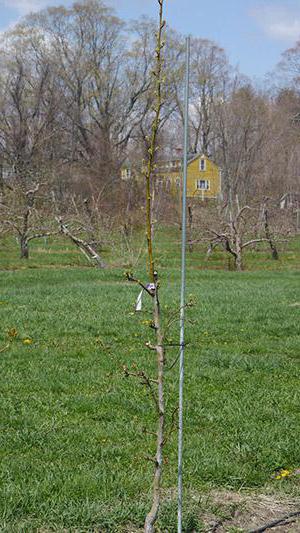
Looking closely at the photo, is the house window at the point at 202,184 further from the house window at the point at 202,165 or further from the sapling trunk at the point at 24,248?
the sapling trunk at the point at 24,248

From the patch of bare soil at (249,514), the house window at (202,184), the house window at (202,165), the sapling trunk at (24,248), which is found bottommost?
the patch of bare soil at (249,514)

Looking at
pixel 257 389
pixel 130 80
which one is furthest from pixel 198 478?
pixel 130 80

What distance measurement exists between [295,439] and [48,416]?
183 cm

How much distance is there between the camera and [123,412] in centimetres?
514

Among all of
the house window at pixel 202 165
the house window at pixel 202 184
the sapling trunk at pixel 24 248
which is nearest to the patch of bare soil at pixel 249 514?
the sapling trunk at pixel 24 248

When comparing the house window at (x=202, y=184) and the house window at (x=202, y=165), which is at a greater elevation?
the house window at (x=202, y=165)

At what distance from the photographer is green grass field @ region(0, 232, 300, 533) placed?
3.46m

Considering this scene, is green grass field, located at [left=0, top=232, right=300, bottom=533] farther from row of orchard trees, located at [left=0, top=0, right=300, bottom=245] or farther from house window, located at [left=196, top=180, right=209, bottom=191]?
house window, located at [left=196, top=180, right=209, bottom=191]

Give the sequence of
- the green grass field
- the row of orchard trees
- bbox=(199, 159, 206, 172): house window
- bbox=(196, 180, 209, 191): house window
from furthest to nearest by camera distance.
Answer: bbox=(196, 180, 209, 191): house window < bbox=(199, 159, 206, 172): house window < the row of orchard trees < the green grass field

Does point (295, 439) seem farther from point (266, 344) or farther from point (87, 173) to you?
point (87, 173)

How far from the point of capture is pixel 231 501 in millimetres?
3521

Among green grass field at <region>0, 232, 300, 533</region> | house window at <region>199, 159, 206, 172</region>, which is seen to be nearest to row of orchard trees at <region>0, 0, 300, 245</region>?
house window at <region>199, 159, 206, 172</region>

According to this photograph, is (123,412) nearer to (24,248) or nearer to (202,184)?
(24,248)

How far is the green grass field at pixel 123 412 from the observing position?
3463 millimetres
